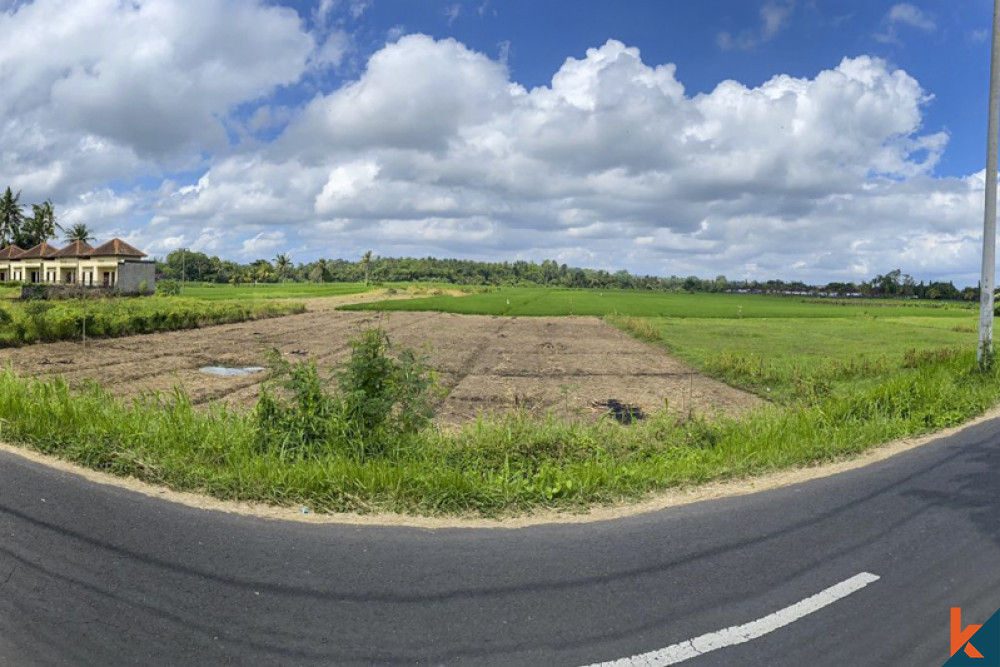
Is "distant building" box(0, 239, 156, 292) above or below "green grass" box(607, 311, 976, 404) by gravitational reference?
above

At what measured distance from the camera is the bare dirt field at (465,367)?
13.1 m

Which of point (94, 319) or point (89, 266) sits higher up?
point (89, 266)

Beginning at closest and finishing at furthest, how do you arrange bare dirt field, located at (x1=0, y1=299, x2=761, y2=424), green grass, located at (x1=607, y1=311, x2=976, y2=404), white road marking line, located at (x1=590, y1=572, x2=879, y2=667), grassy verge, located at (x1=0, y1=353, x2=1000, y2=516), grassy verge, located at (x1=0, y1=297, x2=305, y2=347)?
white road marking line, located at (x1=590, y1=572, x2=879, y2=667) → grassy verge, located at (x1=0, y1=353, x2=1000, y2=516) → bare dirt field, located at (x1=0, y1=299, x2=761, y2=424) → green grass, located at (x1=607, y1=311, x2=976, y2=404) → grassy verge, located at (x1=0, y1=297, x2=305, y2=347)

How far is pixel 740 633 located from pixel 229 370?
16.9 m

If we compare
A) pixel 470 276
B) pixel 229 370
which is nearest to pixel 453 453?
pixel 229 370

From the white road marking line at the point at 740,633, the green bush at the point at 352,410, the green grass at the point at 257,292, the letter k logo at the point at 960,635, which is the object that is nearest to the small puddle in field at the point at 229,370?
the green bush at the point at 352,410

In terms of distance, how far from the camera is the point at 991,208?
1152 centimetres

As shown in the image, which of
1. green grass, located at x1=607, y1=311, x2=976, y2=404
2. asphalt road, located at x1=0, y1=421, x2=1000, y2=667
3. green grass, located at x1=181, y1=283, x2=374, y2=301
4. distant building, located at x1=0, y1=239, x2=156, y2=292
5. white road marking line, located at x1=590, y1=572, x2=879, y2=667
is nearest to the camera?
white road marking line, located at x1=590, y1=572, x2=879, y2=667

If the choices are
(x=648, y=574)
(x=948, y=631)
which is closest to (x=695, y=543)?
(x=648, y=574)

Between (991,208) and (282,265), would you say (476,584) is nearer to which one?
(991,208)

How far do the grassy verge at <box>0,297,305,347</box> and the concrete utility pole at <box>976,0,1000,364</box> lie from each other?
28465 mm

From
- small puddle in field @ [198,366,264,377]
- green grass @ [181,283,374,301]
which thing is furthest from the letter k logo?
green grass @ [181,283,374,301]

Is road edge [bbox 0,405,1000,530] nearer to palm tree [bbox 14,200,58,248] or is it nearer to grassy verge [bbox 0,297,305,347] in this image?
grassy verge [bbox 0,297,305,347]

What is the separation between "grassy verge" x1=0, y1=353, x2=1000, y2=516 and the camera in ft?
16.9
